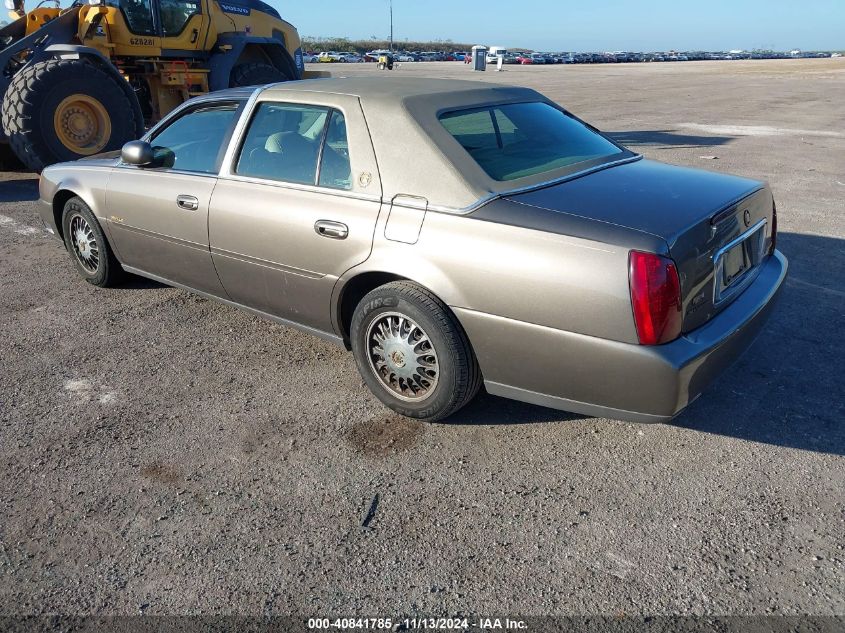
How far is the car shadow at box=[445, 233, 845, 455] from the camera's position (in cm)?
331

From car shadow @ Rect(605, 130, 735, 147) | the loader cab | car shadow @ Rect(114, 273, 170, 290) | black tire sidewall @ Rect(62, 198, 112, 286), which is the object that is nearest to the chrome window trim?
black tire sidewall @ Rect(62, 198, 112, 286)

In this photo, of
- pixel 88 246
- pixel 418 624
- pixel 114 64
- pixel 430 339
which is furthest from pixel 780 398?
pixel 114 64

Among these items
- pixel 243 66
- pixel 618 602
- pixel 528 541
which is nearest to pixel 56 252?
pixel 528 541

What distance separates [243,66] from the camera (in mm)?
11914

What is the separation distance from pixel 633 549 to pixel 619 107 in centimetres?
1937

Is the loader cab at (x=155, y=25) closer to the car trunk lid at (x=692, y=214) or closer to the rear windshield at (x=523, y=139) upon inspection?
the rear windshield at (x=523, y=139)

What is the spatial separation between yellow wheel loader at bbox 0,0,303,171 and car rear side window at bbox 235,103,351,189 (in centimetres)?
584

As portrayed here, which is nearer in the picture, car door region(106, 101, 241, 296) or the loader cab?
car door region(106, 101, 241, 296)

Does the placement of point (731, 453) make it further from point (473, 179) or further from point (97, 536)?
point (97, 536)

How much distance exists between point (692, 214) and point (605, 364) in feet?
2.50

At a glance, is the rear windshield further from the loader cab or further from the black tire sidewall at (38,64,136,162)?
the loader cab

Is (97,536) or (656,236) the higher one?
(656,236)

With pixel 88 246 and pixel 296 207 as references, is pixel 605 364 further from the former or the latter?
pixel 88 246

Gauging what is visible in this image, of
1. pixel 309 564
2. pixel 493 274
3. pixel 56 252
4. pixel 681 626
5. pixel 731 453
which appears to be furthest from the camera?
pixel 56 252
